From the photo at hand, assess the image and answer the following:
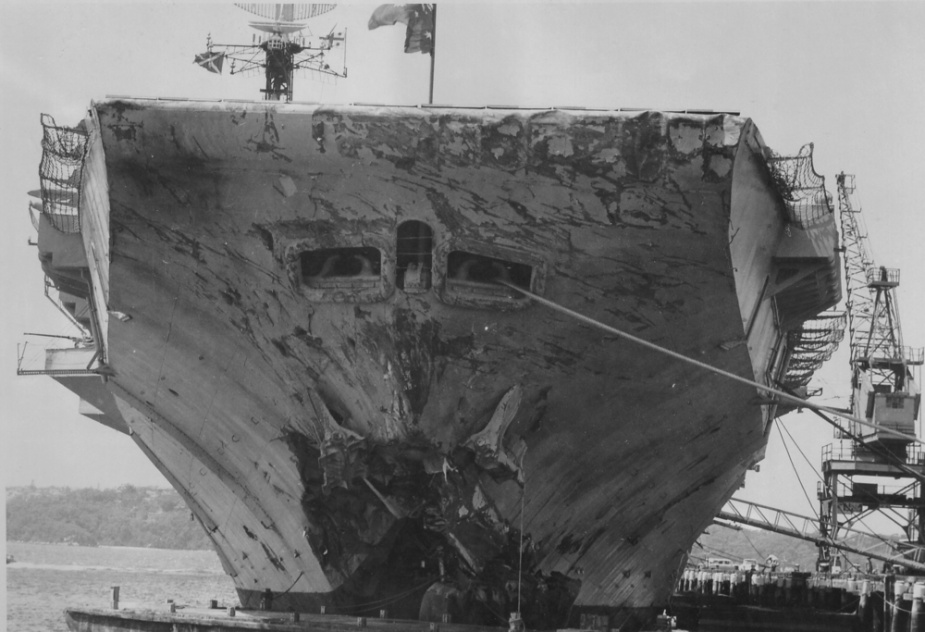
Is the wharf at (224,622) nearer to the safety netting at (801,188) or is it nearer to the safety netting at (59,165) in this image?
the safety netting at (59,165)

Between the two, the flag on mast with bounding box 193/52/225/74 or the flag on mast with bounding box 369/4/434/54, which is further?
the flag on mast with bounding box 193/52/225/74

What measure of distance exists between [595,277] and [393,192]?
210cm

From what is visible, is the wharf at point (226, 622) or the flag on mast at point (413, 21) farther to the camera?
the flag on mast at point (413, 21)

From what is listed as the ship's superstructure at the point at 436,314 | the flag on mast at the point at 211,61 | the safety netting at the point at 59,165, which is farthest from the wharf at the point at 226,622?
the flag on mast at the point at 211,61

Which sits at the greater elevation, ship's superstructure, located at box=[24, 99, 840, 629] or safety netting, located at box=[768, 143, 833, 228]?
safety netting, located at box=[768, 143, 833, 228]

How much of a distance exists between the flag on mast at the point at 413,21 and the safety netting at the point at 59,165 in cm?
351

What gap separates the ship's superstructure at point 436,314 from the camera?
10.7 metres

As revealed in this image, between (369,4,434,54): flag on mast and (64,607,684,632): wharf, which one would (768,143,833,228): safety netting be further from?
(64,607,684,632): wharf

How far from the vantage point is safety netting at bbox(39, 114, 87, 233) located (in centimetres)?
1359

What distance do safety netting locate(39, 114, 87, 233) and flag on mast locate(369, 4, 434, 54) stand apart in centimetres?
351

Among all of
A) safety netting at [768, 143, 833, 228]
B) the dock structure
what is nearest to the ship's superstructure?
safety netting at [768, 143, 833, 228]

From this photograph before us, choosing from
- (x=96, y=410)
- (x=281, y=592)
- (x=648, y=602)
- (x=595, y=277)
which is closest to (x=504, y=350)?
(x=595, y=277)

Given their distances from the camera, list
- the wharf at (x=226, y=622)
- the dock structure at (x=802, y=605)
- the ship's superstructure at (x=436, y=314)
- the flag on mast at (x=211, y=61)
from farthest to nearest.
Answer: the dock structure at (x=802, y=605) → the flag on mast at (x=211, y=61) → the wharf at (x=226, y=622) → the ship's superstructure at (x=436, y=314)

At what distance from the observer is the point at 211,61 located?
71.4ft
